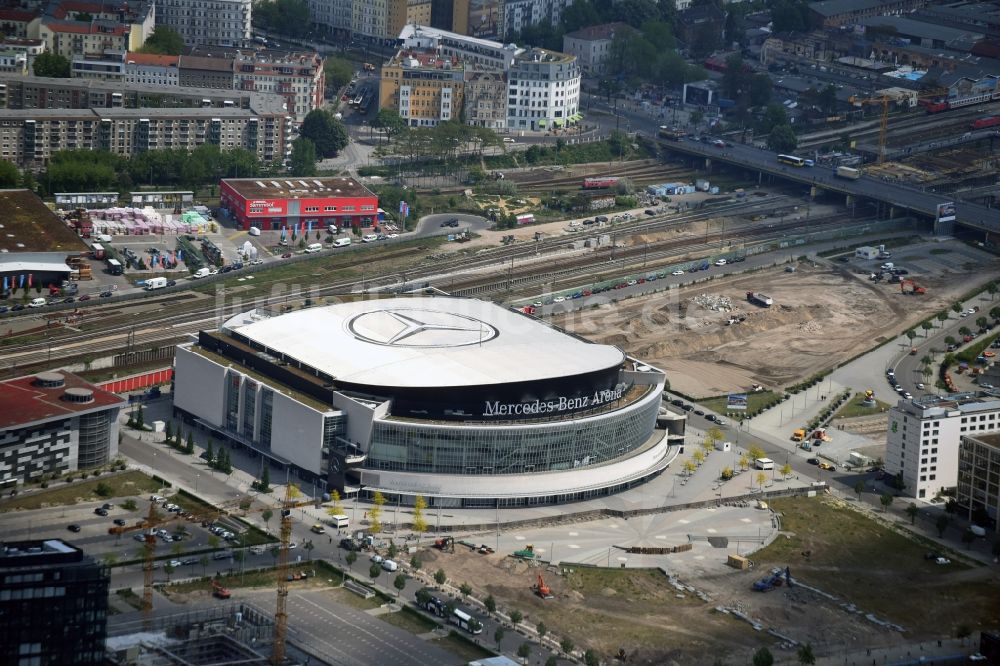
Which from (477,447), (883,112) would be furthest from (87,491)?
(883,112)

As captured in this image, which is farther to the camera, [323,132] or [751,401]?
[323,132]

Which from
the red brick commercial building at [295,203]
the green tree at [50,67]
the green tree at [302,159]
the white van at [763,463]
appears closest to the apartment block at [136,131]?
the green tree at [302,159]

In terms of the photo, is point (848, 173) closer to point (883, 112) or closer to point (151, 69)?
point (883, 112)

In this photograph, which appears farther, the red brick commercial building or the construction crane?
the construction crane

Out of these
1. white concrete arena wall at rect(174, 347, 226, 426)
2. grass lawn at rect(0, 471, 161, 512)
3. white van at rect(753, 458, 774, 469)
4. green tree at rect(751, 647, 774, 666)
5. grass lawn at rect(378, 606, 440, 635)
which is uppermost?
white concrete arena wall at rect(174, 347, 226, 426)

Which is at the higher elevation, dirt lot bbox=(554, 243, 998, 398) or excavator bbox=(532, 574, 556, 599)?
dirt lot bbox=(554, 243, 998, 398)

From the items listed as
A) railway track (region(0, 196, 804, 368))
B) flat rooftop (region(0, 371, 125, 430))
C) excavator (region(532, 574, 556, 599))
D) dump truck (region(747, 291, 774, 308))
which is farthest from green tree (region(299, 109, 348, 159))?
excavator (region(532, 574, 556, 599))

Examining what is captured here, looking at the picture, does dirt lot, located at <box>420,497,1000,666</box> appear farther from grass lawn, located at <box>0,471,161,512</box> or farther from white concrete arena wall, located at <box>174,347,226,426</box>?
white concrete arena wall, located at <box>174,347,226,426</box>

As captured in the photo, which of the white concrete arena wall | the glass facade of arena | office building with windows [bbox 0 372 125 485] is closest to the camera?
office building with windows [bbox 0 372 125 485]
